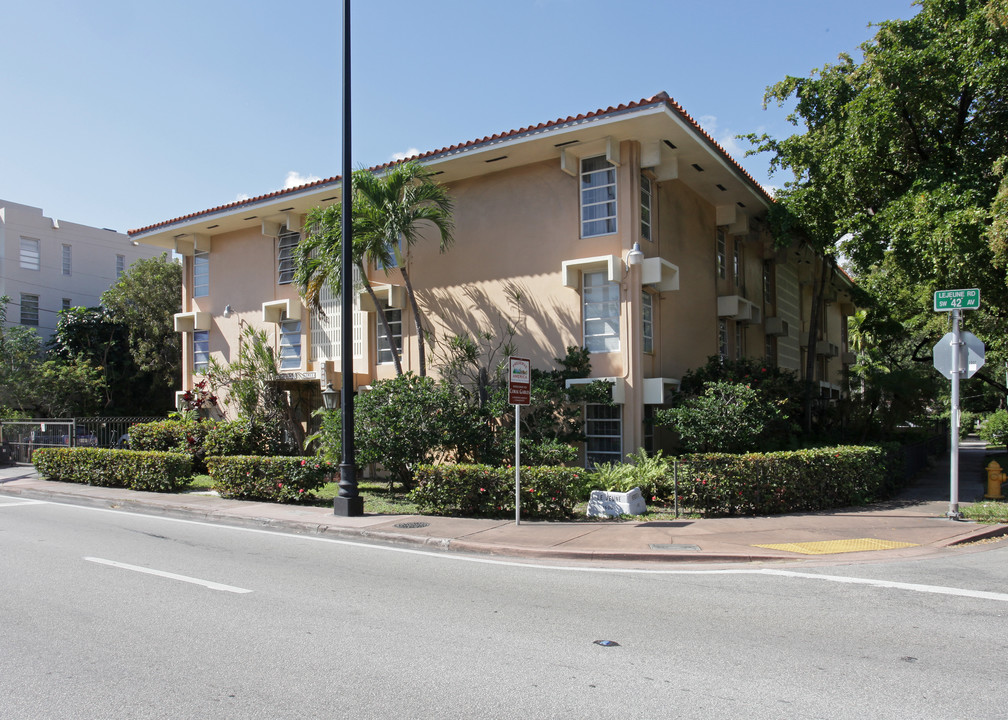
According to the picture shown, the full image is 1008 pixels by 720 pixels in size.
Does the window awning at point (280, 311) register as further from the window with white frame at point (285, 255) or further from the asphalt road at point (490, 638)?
the asphalt road at point (490, 638)

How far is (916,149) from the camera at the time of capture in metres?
15.0

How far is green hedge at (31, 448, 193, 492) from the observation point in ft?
54.2

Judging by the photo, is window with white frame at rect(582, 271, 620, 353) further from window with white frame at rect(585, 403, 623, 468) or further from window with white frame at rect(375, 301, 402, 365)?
window with white frame at rect(375, 301, 402, 365)

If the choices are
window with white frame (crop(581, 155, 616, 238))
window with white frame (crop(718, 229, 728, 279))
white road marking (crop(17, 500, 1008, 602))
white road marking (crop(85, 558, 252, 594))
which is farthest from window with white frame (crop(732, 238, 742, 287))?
white road marking (crop(85, 558, 252, 594))

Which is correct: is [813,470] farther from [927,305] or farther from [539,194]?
[927,305]

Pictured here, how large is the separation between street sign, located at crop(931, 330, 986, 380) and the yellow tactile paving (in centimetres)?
332

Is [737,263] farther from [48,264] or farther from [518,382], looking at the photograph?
[48,264]

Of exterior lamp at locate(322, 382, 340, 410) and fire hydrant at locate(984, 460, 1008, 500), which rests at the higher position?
exterior lamp at locate(322, 382, 340, 410)

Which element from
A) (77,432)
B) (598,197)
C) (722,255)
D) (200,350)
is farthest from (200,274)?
(722,255)

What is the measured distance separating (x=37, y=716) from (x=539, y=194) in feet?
43.9

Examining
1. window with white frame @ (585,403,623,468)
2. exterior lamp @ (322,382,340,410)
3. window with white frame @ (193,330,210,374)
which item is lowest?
window with white frame @ (585,403,623,468)

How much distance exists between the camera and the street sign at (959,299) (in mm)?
10797

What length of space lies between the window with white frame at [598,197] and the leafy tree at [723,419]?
396 centimetres

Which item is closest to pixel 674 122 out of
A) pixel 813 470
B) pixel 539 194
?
pixel 539 194
